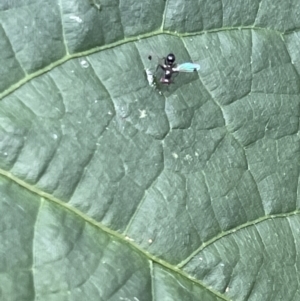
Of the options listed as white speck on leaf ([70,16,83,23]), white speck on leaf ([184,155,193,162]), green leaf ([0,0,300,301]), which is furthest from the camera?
white speck on leaf ([184,155,193,162])

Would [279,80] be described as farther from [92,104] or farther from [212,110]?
[92,104]

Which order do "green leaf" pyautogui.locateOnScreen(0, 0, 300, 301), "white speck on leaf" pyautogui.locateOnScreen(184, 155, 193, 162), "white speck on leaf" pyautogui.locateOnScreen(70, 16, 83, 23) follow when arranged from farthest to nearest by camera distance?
"white speck on leaf" pyautogui.locateOnScreen(184, 155, 193, 162), "white speck on leaf" pyautogui.locateOnScreen(70, 16, 83, 23), "green leaf" pyautogui.locateOnScreen(0, 0, 300, 301)

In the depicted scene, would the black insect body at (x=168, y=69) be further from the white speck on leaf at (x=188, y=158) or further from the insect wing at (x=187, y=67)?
the white speck on leaf at (x=188, y=158)

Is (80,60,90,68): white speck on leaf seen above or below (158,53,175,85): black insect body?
below

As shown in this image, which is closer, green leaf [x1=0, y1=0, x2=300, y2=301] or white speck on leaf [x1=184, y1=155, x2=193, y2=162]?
green leaf [x1=0, y1=0, x2=300, y2=301]

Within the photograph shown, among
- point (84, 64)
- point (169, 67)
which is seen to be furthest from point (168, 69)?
point (84, 64)

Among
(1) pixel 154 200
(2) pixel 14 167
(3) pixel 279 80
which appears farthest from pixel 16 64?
(3) pixel 279 80

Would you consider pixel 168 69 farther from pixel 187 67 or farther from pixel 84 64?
pixel 84 64

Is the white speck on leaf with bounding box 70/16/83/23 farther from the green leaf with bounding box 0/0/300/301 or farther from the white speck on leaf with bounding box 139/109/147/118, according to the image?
the white speck on leaf with bounding box 139/109/147/118

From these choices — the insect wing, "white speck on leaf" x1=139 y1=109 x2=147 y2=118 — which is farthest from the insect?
"white speck on leaf" x1=139 y1=109 x2=147 y2=118
